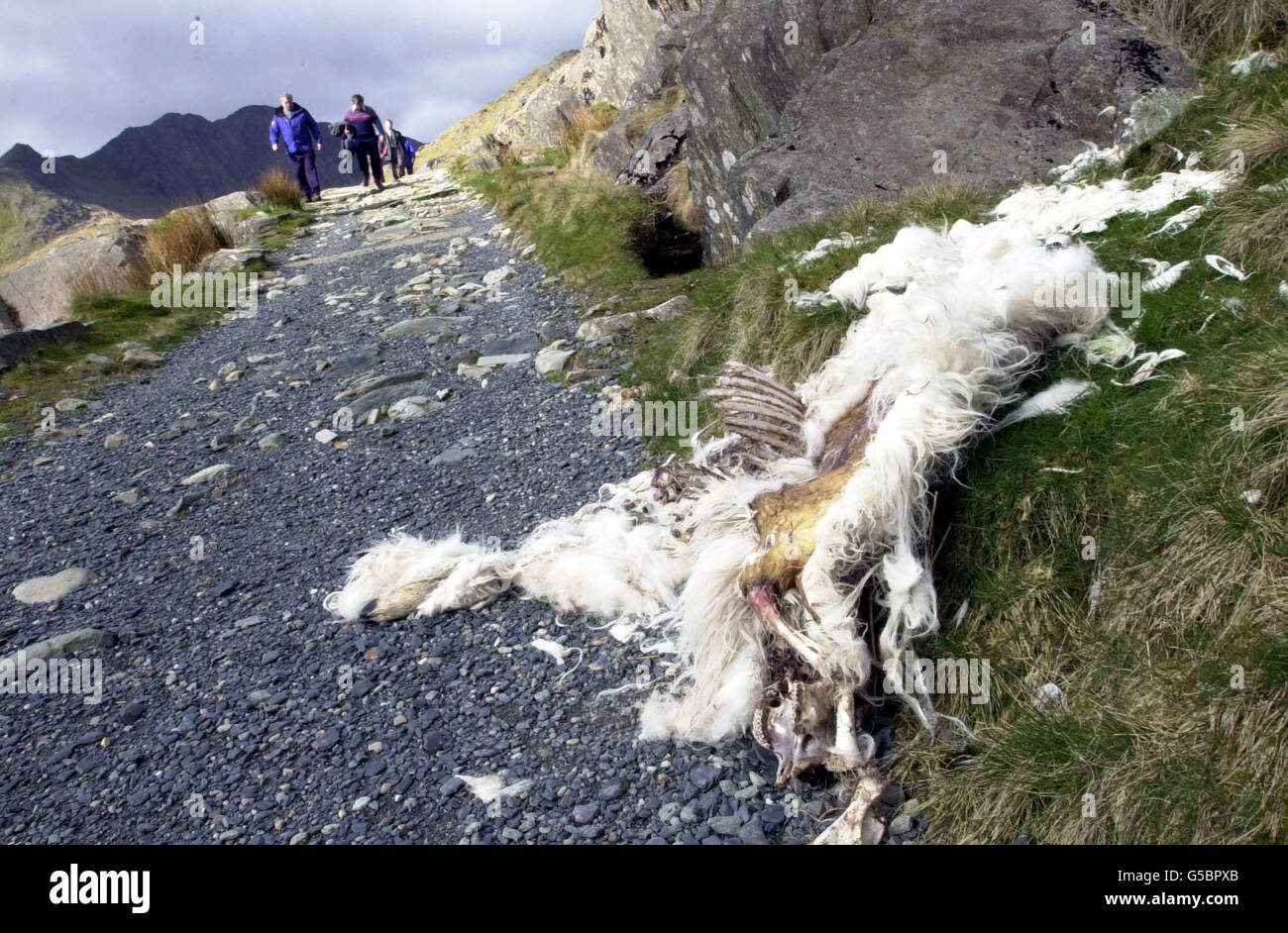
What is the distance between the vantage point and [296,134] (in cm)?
1936

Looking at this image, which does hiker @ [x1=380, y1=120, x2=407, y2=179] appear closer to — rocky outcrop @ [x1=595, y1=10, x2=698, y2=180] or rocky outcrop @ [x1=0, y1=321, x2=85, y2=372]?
rocky outcrop @ [x1=595, y1=10, x2=698, y2=180]

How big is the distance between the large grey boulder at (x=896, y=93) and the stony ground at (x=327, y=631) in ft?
7.99

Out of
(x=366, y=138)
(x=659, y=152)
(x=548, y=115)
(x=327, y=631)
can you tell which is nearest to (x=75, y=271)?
(x=366, y=138)

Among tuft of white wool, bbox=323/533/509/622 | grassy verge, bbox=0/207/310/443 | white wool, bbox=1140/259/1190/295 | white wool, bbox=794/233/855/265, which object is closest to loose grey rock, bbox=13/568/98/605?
tuft of white wool, bbox=323/533/509/622

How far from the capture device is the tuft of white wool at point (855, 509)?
3395mm

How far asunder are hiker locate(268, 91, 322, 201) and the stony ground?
11.6 m

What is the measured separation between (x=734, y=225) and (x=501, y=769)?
6538mm

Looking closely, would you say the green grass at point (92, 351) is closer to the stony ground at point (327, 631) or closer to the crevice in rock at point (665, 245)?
the stony ground at point (327, 631)

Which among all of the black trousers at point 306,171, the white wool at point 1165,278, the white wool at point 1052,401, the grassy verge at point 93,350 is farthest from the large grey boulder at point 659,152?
the black trousers at point 306,171

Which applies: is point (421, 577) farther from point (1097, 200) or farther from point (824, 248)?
point (1097, 200)

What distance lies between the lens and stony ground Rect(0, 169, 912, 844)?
10.9 feet

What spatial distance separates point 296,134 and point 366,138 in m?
1.97

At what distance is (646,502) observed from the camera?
4.95 meters
